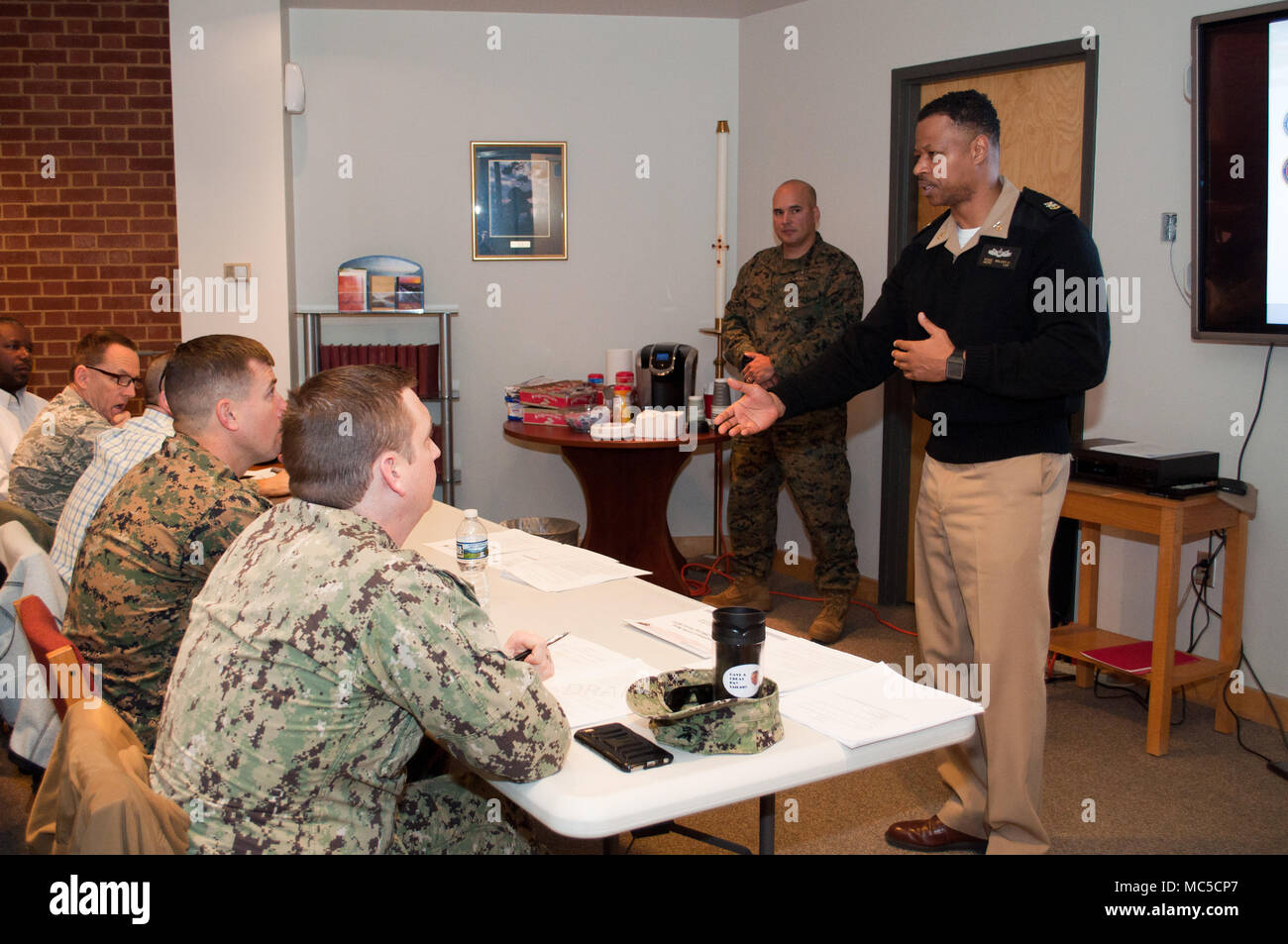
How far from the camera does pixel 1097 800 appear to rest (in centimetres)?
320

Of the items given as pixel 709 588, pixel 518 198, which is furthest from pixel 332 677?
pixel 518 198

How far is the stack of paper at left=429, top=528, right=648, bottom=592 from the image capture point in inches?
99.9

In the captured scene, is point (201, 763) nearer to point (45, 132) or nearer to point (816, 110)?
point (816, 110)

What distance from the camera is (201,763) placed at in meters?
1.51

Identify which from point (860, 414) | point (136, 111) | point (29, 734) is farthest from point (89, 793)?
point (136, 111)

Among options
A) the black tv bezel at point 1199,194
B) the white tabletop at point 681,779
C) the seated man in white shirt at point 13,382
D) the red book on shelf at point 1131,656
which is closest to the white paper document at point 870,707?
the white tabletop at point 681,779

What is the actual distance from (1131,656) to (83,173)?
553cm

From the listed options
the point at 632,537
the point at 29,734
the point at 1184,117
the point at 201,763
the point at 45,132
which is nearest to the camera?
the point at 201,763

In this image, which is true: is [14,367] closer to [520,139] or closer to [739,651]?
[520,139]

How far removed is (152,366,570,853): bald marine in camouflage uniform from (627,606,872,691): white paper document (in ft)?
1.63

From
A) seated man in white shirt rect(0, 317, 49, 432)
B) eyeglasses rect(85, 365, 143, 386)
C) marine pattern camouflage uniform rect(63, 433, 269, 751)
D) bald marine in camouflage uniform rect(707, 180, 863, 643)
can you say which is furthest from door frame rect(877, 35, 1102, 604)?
seated man in white shirt rect(0, 317, 49, 432)

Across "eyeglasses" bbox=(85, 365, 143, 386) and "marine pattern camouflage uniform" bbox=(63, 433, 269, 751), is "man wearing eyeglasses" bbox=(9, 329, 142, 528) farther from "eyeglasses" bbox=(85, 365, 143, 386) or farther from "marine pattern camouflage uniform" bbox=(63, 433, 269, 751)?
"marine pattern camouflage uniform" bbox=(63, 433, 269, 751)

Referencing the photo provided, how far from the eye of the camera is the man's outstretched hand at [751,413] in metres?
2.90

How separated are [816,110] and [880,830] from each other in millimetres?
3615
